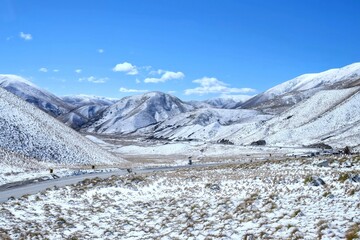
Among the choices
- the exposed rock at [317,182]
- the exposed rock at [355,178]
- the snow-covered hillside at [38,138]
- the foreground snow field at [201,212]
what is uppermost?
the snow-covered hillside at [38,138]

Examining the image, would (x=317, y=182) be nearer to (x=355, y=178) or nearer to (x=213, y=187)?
(x=355, y=178)

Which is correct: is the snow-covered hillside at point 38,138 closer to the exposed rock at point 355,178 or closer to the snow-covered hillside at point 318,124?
the exposed rock at point 355,178

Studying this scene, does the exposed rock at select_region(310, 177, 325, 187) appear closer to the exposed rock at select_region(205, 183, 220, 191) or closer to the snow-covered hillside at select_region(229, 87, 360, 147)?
the exposed rock at select_region(205, 183, 220, 191)

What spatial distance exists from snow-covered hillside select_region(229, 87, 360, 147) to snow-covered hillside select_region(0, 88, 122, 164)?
2445 inches

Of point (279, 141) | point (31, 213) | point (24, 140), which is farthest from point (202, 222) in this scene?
point (279, 141)

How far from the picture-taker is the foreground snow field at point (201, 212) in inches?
494

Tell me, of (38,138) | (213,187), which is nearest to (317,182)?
(213,187)

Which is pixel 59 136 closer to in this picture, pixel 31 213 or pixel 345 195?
pixel 31 213

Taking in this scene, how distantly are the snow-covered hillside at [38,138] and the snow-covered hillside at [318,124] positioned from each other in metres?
62.1

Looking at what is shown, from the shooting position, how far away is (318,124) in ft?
370

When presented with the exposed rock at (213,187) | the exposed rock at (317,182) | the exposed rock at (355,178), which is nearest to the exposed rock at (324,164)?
the exposed rock at (317,182)

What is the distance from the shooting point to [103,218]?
56.2ft

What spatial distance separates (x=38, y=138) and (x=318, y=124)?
90.2 m

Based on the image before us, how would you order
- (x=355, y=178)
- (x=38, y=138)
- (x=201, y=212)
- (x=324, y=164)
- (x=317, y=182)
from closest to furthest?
(x=201, y=212) → (x=355, y=178) → (x=317, y=182) → (x=324, y=164) → (x=38, y=138)
